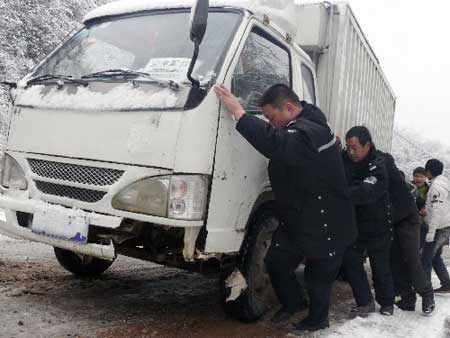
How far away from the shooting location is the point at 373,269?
436cm

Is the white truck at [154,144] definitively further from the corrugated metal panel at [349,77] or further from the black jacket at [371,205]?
the corrugated metal panel at [349,77]

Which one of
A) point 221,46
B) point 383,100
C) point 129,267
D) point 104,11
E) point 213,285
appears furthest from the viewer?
point 383,100

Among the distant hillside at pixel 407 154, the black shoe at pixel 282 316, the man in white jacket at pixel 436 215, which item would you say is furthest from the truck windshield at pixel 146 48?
the distant hillside at pixel 407 154

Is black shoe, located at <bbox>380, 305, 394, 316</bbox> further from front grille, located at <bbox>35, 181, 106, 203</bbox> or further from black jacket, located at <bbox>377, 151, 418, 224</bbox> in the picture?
front grille, located at <bbox>35, 181, 106, 203</bbox>

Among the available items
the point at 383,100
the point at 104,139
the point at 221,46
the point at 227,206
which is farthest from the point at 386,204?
the point at 383,100

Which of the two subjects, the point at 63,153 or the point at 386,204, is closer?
the point at 63,153

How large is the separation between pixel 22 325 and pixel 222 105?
6.25 ft

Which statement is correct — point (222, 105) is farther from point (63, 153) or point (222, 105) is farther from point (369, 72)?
point (369, 72)

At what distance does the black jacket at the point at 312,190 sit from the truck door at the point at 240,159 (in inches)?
6.8

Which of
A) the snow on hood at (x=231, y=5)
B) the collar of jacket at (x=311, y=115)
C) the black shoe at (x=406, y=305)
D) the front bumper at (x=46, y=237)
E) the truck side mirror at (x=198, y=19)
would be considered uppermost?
the snow on hood at (x=231, y=5)

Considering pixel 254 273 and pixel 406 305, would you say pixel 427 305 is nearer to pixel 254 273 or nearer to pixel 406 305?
pixel 406 305

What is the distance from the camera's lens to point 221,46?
3414mm

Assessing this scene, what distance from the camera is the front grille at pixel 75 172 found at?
3.14 m

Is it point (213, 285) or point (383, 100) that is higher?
point (383, 100)
